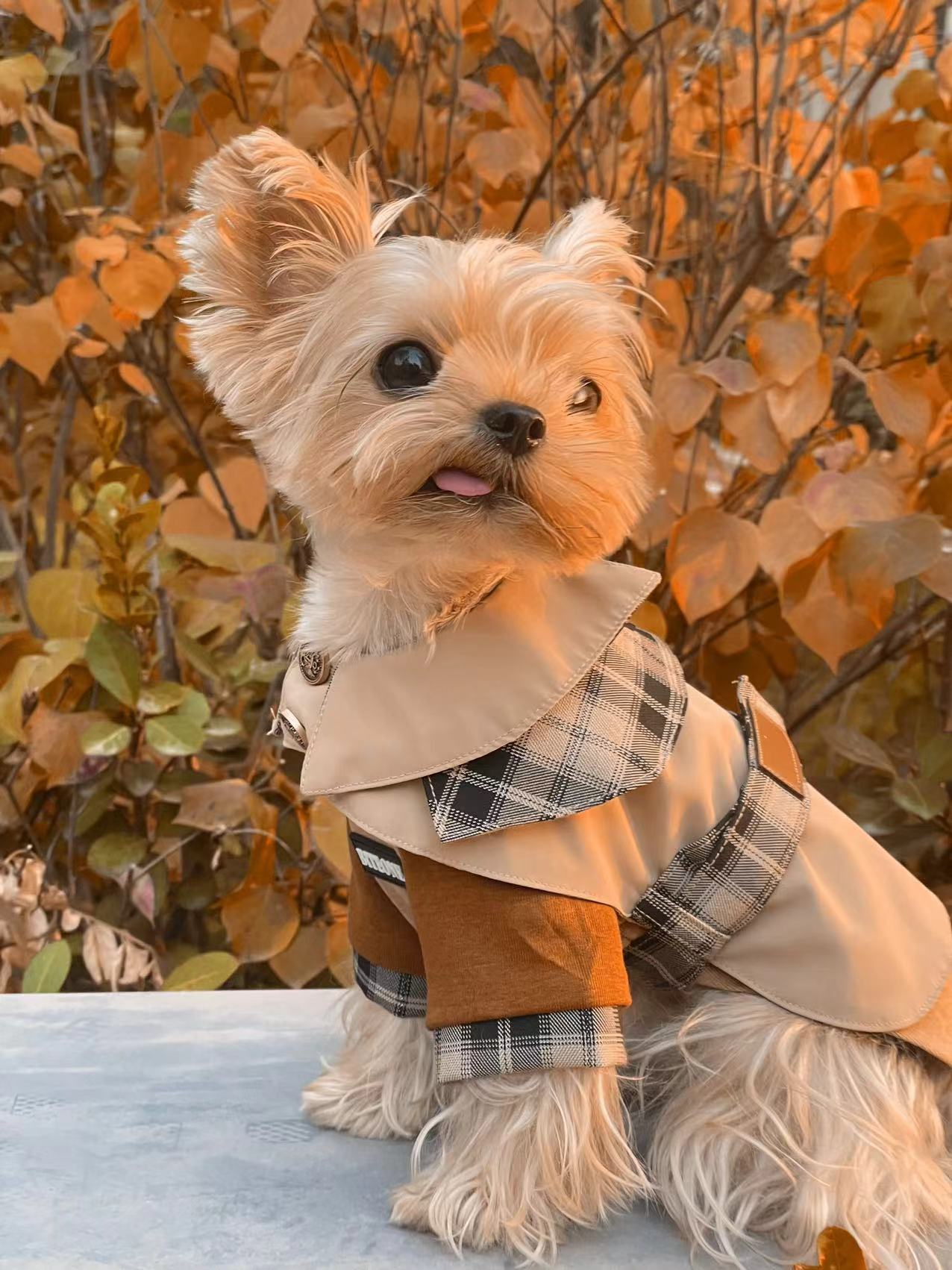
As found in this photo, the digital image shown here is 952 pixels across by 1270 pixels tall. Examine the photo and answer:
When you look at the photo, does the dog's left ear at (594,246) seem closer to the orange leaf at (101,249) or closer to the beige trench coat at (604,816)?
the beige trench coat at (604,816)

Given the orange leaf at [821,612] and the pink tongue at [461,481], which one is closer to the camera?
the pink tongue at [461,481]

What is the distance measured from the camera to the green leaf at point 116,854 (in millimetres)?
1932

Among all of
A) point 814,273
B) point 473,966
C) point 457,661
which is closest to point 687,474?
point 814,273

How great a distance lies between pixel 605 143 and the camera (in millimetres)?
2006

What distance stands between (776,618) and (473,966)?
46.3 inches

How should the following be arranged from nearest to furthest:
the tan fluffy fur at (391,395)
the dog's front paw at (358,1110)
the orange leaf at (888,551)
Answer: the tan fluffy fur at (391,395) → the dog's front paw at (358,1110) → the orange leaf at (888,551)

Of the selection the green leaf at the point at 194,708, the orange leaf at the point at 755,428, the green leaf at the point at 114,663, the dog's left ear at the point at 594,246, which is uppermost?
the dog's left ear at the point at 594,246

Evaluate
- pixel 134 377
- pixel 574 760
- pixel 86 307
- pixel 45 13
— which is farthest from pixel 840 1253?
pixel 45 13

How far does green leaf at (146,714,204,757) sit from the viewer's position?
5.89ft

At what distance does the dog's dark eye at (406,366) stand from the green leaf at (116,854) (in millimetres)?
1172

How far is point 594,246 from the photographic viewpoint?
1176 millimetres

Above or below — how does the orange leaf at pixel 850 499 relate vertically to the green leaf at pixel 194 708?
above

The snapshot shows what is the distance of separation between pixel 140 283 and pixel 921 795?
1.31m

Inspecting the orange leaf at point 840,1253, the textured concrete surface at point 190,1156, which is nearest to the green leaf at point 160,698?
the textured concrete surface at point 190,1156
